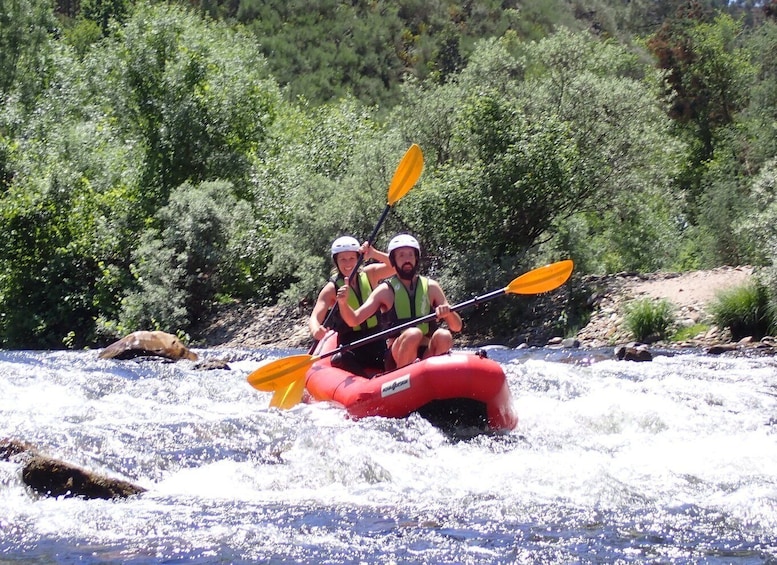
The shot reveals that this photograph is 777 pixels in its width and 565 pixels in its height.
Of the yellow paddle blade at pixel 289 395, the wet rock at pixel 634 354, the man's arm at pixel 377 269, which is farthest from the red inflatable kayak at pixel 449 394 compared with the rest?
the wet rock at pixel 634 354

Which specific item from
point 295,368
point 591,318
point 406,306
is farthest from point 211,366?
point 591,318

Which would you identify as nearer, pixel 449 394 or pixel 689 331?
pixel 449 394

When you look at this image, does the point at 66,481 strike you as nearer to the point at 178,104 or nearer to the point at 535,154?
the point at 535,154

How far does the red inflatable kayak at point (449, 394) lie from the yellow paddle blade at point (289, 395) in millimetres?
1120

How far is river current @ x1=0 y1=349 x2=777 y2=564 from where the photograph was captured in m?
4.21

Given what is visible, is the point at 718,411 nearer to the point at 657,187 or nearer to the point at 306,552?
the point at 306,552

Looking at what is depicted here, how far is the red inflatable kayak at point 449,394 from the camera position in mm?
6445

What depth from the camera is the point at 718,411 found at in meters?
7.39

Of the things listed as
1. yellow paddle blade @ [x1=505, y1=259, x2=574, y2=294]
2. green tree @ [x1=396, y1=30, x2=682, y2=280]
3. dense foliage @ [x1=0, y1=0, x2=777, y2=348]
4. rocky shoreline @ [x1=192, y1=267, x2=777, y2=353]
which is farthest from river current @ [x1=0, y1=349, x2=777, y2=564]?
green tree @ [x1=396, y1=30, x2=682, y2=280]

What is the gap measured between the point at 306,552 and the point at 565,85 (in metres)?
15.3

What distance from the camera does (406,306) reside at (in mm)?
7520

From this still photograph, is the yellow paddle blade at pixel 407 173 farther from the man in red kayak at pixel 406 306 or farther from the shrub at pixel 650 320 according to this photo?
the shrub at pixel 650 320

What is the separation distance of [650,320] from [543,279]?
7.00 metres

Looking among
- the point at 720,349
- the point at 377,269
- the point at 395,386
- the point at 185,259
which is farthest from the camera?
the point at 185,259
